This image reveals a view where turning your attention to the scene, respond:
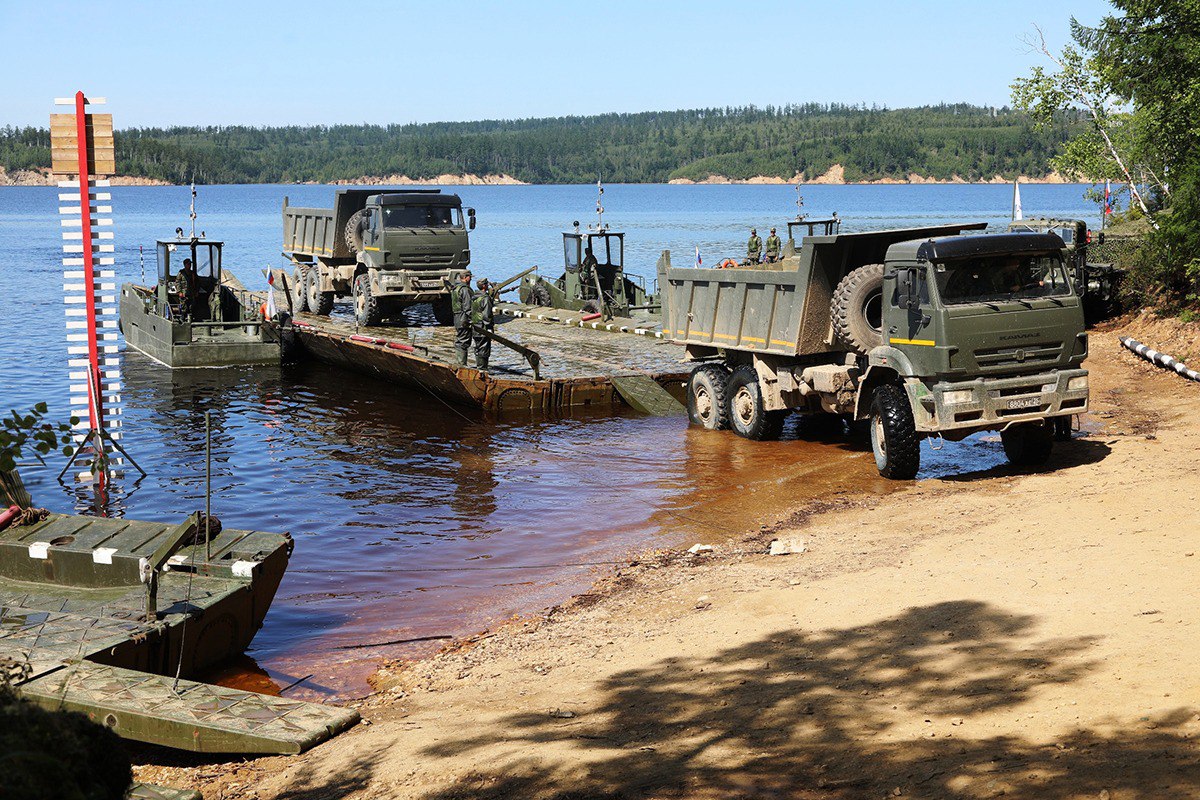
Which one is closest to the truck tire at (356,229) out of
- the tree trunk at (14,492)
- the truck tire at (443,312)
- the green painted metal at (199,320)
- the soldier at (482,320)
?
the truck tire at (443,312)

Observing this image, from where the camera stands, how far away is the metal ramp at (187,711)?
7.13 metres

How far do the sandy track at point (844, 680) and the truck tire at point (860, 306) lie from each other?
347 centimetres

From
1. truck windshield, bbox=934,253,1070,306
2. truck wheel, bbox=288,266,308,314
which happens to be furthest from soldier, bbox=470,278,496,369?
truck wheel, bbox=288,266,308,314

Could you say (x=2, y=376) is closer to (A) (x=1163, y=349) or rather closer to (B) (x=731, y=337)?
(B) (x=731, y=337)

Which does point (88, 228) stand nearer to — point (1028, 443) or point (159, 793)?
point (159, 793)

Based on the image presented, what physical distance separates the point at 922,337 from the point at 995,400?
1039 mm

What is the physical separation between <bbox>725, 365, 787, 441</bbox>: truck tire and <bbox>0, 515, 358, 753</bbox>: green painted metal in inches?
349

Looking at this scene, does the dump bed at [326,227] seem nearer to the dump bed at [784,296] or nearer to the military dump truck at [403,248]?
the military dump truck at [403,248]

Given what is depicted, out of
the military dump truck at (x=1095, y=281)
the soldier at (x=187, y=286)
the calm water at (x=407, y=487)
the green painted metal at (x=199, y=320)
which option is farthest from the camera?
the soldier at (x=187, y=286)

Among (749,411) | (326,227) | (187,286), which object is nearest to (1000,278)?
(749,411)

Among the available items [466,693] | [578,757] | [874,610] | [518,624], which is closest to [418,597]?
[518,624]

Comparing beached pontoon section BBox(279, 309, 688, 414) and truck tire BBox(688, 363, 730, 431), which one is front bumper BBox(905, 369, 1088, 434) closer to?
truck tire BBox(688, 363, 730, 431)

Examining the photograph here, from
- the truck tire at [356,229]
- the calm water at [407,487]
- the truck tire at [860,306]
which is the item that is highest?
the truck tire at [356,229]

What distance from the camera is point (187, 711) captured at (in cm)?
735
